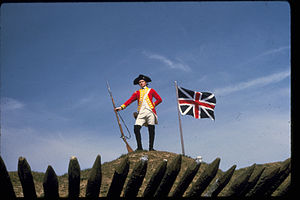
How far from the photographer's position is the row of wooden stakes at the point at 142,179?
433cm

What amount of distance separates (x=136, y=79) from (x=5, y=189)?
8321 millimetres

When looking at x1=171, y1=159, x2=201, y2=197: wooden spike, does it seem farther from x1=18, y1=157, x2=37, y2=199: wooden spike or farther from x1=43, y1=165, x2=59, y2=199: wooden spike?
x1=18, y1=157, x2=37, y2=199: wooden spike

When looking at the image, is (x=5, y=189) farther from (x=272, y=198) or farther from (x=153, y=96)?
(x=153, y=96)

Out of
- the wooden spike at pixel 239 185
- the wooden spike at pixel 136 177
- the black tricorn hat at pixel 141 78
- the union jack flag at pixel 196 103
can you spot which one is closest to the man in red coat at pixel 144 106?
the black tricorn hat at pixel 141 78

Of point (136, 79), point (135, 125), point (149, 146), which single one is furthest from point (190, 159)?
point (136, 79)

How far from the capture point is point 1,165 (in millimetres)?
4121

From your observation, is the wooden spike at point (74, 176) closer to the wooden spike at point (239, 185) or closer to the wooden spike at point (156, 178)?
the wooden spike at point (156, 178)

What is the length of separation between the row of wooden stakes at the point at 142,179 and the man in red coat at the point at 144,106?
6791mm

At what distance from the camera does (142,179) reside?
15.3 ft

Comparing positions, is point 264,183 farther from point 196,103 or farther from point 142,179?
point 196,103
